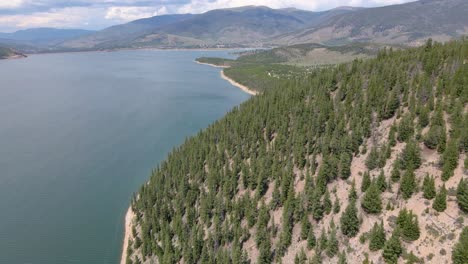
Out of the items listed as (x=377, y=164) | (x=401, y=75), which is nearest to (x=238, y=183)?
(x=377, y=164)

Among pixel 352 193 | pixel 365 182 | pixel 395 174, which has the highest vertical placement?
pixel 395 174

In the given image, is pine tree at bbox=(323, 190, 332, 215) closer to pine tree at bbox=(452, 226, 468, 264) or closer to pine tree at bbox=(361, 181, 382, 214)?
pine tree at bbox=(361, 181, 382, 214)

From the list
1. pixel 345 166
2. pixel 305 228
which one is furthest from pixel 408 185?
pixel 305 228

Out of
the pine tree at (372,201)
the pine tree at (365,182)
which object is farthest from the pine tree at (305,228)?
the pine tree at (365,182)

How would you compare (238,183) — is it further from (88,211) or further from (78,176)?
(78,176)

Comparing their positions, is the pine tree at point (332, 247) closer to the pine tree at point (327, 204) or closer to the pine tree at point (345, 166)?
the pine tree at point (327, 204)

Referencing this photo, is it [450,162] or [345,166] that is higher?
[450,162]

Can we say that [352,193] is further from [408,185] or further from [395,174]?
[408,185]

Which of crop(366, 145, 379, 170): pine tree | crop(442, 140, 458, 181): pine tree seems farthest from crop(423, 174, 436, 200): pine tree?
crop(366, 145, 379, 170): pine tree
